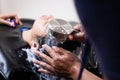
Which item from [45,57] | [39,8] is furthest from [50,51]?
[39,8]

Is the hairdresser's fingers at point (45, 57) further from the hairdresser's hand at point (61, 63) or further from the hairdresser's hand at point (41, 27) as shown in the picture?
the hairdresser's hand at point (41, 27)

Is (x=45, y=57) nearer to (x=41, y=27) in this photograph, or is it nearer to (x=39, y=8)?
(x=41, y=27)

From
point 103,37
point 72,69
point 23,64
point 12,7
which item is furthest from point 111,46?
point 12,7

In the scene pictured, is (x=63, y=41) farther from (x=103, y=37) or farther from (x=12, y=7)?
(x=12, y=7)

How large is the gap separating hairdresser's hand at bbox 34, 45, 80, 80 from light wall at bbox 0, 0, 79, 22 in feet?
1.91

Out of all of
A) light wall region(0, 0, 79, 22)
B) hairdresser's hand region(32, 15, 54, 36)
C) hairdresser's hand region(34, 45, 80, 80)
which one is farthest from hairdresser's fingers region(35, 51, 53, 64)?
light wall region(0, 0, 79, 22)

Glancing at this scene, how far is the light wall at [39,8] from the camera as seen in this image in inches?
60.3

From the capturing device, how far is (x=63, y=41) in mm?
906

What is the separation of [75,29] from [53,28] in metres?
0.10

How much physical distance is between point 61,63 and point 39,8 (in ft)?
2.95

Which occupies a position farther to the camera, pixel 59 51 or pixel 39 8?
pixel 39 8

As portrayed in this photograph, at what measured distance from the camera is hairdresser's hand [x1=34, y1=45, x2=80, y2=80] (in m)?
0.85

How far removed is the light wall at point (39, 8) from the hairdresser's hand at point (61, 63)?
58 centimetres

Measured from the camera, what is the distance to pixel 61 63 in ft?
2.79
